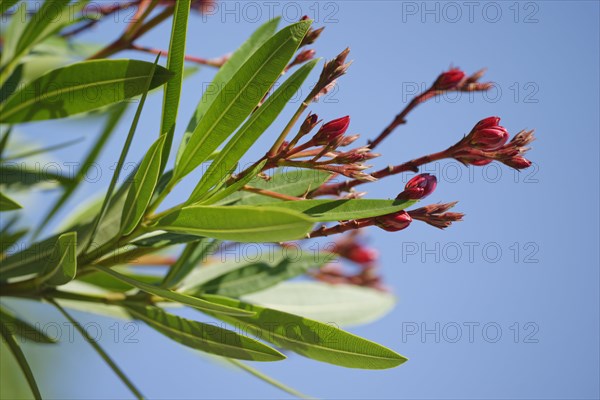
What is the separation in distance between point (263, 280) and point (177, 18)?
0.85 meters

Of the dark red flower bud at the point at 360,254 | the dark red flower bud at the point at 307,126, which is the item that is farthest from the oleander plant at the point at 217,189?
the dark red flower bud at the point at 360,254

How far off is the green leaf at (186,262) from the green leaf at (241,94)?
1.01ft

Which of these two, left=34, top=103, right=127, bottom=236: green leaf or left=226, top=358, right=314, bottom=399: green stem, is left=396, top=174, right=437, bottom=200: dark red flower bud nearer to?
left=226, top=358, right=314, bottom=399: green stem

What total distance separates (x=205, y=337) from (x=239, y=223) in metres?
0.44

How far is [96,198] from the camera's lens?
217 centimetres

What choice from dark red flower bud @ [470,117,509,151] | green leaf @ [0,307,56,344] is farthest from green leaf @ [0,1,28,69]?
dark red flower bud @ [470,117,509,151]

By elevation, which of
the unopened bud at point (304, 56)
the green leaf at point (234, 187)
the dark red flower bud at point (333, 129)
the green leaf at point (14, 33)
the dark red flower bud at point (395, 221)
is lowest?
the dark red flower bud at point (395, 221)

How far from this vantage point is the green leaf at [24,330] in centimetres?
167

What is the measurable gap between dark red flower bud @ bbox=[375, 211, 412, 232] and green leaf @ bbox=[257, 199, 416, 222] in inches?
2.5

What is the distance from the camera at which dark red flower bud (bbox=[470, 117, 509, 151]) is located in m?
1.31

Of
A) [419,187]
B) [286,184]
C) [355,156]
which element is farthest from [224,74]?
[419,187]

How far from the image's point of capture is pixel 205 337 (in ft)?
4.74

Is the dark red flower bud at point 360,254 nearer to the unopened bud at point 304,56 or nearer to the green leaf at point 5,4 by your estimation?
the unopened bud at point 304,56

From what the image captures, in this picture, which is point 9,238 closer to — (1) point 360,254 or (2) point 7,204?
(2) point 7,204
